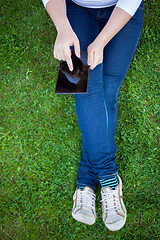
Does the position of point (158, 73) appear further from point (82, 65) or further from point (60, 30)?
point (60, 30)

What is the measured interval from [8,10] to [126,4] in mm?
1939

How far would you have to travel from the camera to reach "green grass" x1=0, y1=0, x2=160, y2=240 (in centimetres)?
234

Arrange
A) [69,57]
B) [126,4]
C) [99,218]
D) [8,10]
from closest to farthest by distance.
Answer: [126,4], [69,57], [99,218], [8,10]

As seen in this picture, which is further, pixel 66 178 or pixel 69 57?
pixel 66 178

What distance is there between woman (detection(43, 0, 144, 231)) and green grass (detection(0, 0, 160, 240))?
36 cm

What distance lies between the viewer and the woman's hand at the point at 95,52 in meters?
1.77

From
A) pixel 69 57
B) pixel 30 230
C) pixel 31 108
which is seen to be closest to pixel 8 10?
pixel 31 108

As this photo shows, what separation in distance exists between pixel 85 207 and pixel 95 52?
148 centimetres

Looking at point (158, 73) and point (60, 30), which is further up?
point (60, 30)

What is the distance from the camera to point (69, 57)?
1.80 meters

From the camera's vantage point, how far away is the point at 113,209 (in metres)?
2.03

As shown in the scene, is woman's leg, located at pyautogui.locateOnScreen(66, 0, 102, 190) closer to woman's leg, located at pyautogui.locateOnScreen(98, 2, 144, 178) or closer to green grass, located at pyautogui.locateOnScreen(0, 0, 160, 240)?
woman's leg, located at pyautogui.locateOnScreen(98, 2, 144, 178)

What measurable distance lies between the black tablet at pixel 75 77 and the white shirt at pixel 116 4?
46 cm

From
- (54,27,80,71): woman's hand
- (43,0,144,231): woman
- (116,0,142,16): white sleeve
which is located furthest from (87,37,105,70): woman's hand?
(116,0,142,16): white sleeve
